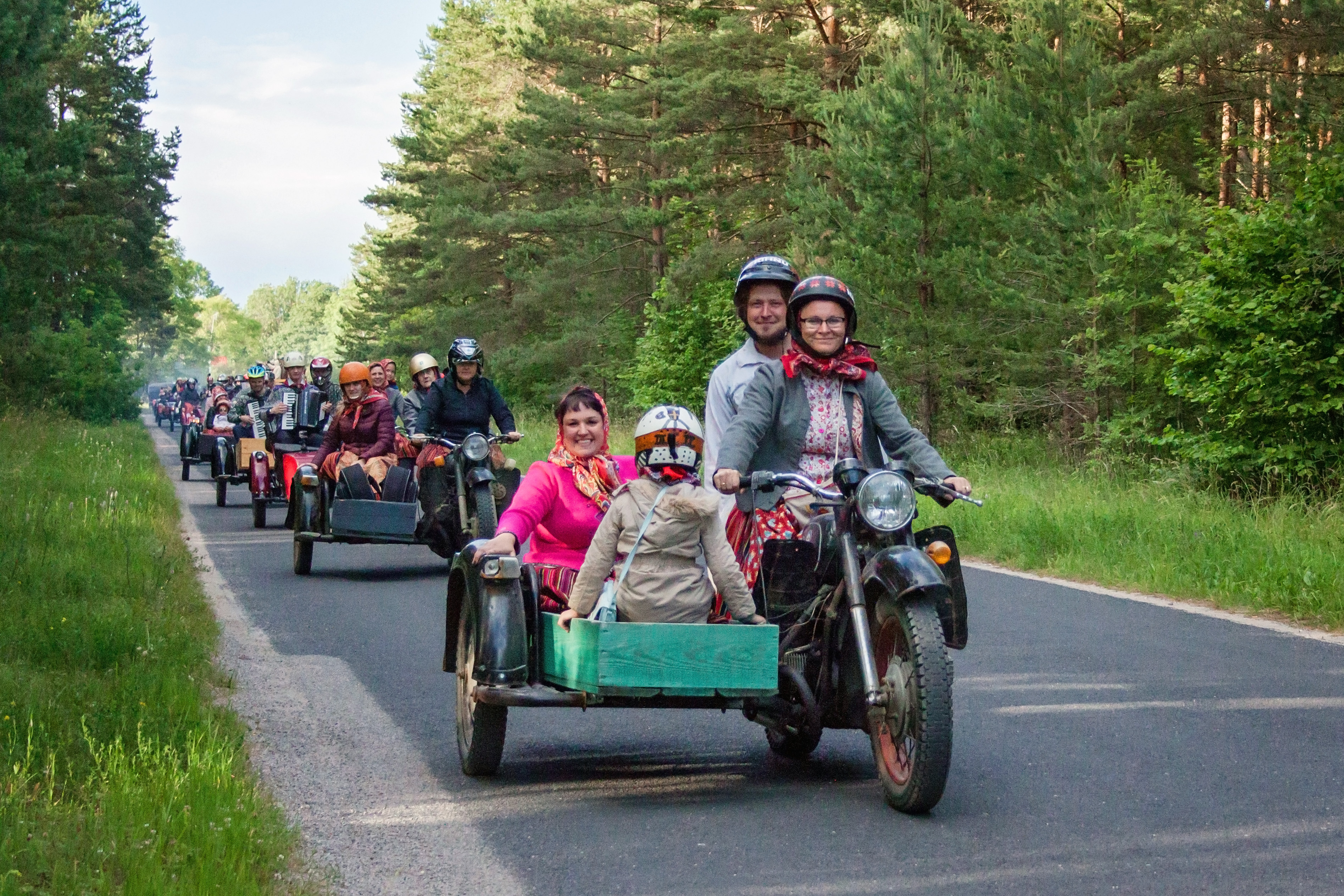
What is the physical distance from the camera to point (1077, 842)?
517cm

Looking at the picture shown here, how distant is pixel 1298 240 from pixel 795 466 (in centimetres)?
1190

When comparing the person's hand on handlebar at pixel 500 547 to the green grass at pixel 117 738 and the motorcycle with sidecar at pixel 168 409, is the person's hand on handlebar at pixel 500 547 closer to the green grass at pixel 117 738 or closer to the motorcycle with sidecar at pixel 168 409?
the green grass at pixel 117 738

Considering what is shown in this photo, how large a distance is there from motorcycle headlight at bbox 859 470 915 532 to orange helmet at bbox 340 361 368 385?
9.37 meters

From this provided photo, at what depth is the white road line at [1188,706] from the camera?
294 inches

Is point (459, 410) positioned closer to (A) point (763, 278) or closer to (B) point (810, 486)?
(A) point (763, 278)

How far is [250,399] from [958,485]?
19.2 m

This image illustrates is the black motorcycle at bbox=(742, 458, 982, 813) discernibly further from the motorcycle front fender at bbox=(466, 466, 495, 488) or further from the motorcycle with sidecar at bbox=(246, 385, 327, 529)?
the motorcycle with sidecar at bbox=(246, 385, 327, 529)

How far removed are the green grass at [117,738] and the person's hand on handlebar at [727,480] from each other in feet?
6.13

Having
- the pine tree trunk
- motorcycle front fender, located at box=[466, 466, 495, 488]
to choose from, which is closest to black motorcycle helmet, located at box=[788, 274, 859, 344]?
motorcycle front fender, located at box=[466, 466, 495, 488]

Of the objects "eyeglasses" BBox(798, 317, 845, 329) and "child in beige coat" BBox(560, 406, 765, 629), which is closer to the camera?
"child in beige coat" BBox(560, 406, 765, 629)

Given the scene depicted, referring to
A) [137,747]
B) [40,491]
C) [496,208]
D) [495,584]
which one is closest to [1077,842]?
[495,584]

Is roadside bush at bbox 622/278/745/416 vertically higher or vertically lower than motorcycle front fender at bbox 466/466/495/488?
higher

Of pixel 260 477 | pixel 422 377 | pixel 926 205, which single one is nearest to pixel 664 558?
pixel 422 377

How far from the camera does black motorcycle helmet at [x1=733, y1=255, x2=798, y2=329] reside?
6.90 meters
